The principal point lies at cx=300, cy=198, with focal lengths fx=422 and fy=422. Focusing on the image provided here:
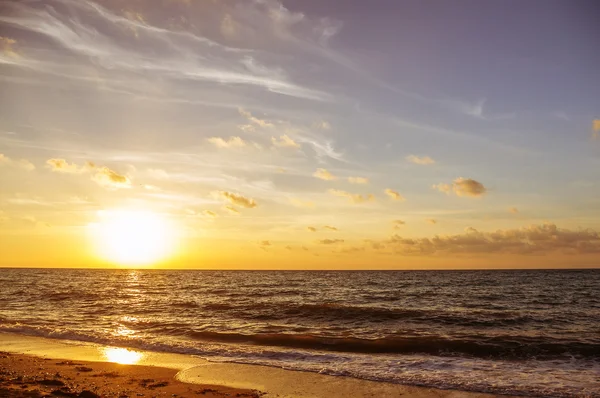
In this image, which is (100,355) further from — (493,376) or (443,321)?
(443,321)

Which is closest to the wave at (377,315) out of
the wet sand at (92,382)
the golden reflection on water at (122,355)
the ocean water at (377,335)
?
the ocean water at (377,335)

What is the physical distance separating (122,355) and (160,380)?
5.22 meters

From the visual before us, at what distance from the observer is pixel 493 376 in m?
14.5

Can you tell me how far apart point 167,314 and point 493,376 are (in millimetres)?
24051

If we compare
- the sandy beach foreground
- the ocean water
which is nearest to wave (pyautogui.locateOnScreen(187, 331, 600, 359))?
the ocean water

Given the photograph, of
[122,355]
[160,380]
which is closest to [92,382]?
[160,380]

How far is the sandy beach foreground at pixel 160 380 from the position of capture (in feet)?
38.8

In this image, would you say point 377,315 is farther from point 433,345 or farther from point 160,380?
point 160,380

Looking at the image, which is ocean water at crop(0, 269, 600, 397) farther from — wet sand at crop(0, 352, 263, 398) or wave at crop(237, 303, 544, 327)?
wet sand at crop(0, 352, 263, 398)

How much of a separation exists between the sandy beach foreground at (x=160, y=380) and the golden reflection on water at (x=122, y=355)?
0.12 feet

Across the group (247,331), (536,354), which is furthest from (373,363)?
(247,331)

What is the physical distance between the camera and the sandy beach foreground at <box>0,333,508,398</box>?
11828mm

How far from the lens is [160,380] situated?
13.4 m

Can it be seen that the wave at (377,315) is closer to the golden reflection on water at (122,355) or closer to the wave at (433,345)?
the wave at (433,345)
